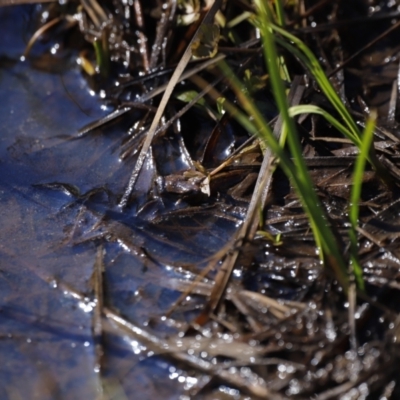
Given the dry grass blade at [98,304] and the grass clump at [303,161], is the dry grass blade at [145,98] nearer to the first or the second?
the grass clump at [303,161]

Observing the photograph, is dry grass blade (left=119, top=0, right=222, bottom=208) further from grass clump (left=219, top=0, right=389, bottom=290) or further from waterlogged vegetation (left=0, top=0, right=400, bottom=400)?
grass clump (left=219, top=0, right=389, bottom=290)

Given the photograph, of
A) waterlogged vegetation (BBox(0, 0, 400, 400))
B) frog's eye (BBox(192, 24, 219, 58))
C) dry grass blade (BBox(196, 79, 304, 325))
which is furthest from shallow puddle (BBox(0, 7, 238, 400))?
frog's eye (BBox(192, 24, 219, 58))

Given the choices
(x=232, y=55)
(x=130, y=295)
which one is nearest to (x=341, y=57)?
(x=232, y=55)

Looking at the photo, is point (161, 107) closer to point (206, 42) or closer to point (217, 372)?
point (206, 42)

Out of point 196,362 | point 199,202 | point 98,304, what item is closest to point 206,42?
point 199,202

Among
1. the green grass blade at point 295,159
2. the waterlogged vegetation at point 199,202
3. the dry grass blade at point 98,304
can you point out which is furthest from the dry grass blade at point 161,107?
the green grass blade at point 295,159

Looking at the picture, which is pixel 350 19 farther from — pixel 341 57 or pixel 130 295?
pixel 130 295
